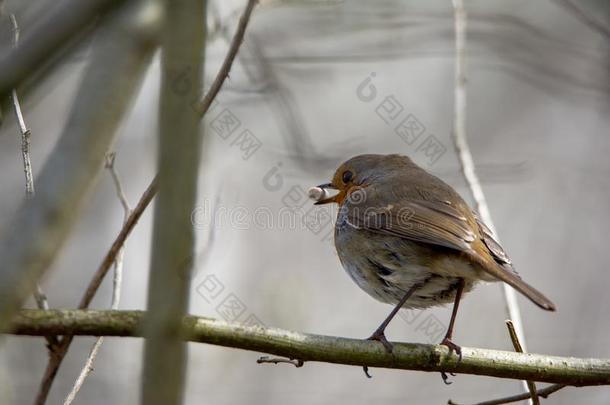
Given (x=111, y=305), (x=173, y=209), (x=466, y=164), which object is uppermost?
(x=466, y=164)

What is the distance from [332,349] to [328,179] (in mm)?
4436

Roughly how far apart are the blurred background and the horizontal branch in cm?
277

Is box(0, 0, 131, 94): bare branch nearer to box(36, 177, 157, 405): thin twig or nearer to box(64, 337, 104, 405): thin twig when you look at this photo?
box(36, 177, 157, 405): thin twig

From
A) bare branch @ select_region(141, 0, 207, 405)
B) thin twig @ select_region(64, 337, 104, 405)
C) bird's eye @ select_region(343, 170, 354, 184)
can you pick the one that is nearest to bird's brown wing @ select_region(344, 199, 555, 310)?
bird's eye @ select_region(343, 170, 354, 184)

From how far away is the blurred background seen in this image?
6547 millimetres

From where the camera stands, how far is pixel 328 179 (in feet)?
23.8

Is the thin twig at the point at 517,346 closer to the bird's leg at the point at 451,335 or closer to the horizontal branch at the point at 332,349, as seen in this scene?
the horizontal branch at the point at 332,349

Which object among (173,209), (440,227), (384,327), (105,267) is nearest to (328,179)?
(440,227)

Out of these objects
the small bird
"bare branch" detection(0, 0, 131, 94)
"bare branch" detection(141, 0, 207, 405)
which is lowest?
"bare branch" detection(141, 0, 207, 405)

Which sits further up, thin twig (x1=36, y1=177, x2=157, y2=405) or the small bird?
the small bird

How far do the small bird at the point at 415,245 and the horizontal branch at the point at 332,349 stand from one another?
360 mm

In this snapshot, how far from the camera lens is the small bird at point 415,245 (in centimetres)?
388

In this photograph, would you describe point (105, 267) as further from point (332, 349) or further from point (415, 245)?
point (415, 245)

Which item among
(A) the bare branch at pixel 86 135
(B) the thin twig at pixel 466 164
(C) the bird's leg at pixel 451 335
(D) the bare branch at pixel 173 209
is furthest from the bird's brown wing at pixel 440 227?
(D) the bare branch at pixel 173 209
